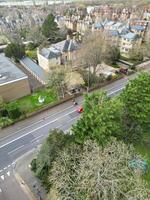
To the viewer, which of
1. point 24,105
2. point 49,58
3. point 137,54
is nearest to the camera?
point 24,105

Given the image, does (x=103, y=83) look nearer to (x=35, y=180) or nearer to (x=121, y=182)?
(x=35, y=180)

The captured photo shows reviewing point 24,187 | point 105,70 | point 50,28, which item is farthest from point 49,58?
point 24,187

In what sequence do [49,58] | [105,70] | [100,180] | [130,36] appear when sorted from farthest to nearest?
[130,36] → [105,70] → [49,58] → [100,180]

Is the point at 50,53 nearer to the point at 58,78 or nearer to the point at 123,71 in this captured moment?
the point at 58,78

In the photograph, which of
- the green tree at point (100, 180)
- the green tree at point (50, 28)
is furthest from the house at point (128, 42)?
the green tree at point (100, 180)

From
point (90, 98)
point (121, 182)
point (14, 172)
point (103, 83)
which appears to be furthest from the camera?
point (103, 83)

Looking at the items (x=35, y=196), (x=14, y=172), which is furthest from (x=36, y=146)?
(x=35, y=196)

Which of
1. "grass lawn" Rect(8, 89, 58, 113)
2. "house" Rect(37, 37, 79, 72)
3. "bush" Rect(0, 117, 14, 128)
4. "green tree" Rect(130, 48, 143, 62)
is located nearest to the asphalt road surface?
"bush" Rect(0, 117, 14, 128)
